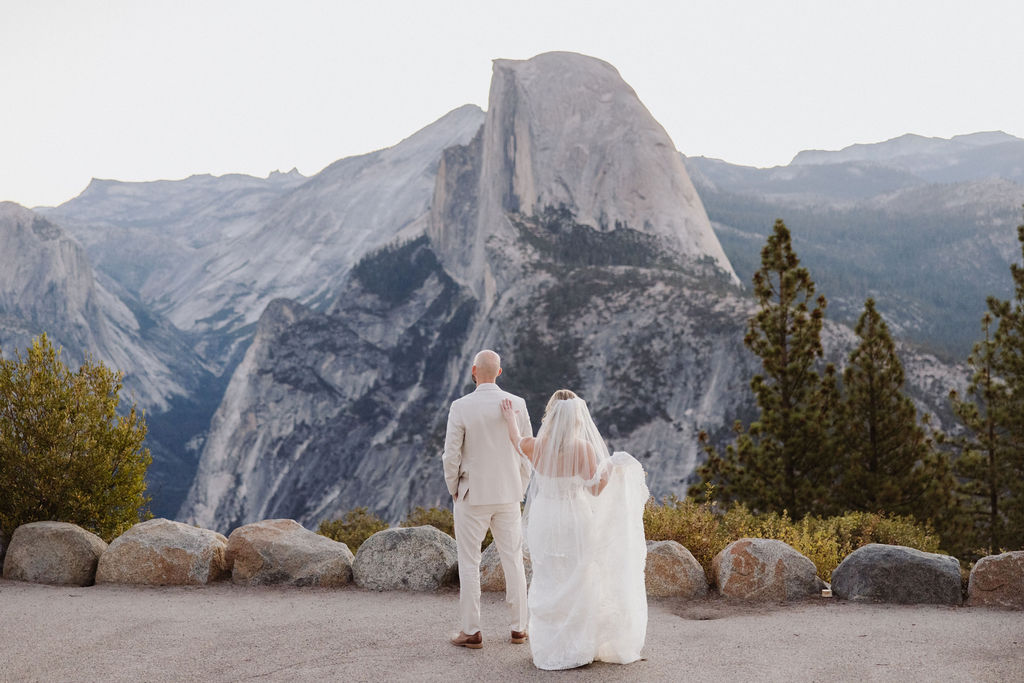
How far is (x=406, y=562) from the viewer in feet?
36.3

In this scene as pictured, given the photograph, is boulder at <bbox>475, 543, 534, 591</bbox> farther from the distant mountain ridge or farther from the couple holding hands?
the distant mountain ridge

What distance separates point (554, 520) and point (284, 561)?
551cm

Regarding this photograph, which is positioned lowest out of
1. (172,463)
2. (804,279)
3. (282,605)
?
(172,463)

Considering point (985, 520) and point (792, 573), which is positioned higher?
point (792, 573)

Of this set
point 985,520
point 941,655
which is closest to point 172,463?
point 985,520

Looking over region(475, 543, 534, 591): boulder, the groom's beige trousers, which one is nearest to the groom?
the groom's beige trousers

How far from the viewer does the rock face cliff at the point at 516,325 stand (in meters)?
67.0

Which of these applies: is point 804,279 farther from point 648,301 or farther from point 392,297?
point 392,297

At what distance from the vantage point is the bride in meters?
7.05

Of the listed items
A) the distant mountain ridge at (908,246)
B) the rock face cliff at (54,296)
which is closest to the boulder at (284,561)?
the distant mountain ridge at (908,246)

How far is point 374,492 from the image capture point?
8862 cm

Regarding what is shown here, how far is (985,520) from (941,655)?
56.5ft

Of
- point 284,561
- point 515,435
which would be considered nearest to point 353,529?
point 284,561

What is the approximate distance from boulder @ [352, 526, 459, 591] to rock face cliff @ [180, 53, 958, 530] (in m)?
47.7
